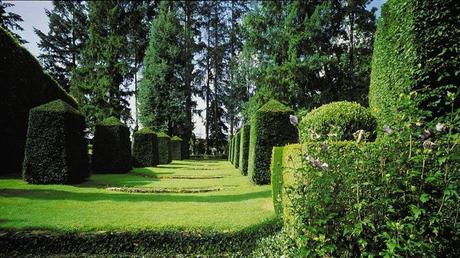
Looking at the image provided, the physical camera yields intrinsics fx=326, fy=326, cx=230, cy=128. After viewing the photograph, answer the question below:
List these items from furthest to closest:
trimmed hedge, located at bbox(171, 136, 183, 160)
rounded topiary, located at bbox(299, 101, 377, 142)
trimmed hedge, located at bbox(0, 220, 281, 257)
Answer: trimmed hedge, located at bbox(171, 136, 183, 160), rounded topiary, located at bbox(299, 101, 377, 142), trimmed hedge, located at bbox(0, 220, 281, 257)

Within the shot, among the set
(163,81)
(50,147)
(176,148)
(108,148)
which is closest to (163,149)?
(176,148)

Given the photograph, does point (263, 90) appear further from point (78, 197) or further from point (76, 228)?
point (76, 228)

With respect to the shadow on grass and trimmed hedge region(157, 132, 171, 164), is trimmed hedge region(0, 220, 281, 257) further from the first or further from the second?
trimmed hedge region(157, 132, 171, 164)

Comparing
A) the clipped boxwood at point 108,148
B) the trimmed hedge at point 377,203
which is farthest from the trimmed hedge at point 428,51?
the clipped boxwood at point 108,148

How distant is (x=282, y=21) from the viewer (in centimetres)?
→ 2464

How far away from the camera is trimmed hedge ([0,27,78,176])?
→ 42.9 feet

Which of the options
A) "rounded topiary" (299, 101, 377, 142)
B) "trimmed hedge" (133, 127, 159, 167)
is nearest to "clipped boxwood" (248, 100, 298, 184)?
"rounded topiary" (299, 101, 377, 142)

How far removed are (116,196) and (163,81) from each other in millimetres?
25506

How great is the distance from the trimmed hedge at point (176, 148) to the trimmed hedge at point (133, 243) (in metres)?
25.5

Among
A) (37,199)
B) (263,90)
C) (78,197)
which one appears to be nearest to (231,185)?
(78,197)

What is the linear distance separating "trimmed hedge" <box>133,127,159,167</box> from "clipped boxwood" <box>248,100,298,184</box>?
10471mm

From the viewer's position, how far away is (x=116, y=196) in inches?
373

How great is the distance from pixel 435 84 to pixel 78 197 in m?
8.99

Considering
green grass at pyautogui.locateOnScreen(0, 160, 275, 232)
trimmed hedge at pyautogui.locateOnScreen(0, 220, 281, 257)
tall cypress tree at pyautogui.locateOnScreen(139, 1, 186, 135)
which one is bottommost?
trimmed hedge at pyautogui.locateOnScreen(0, 220, 281, 257)
